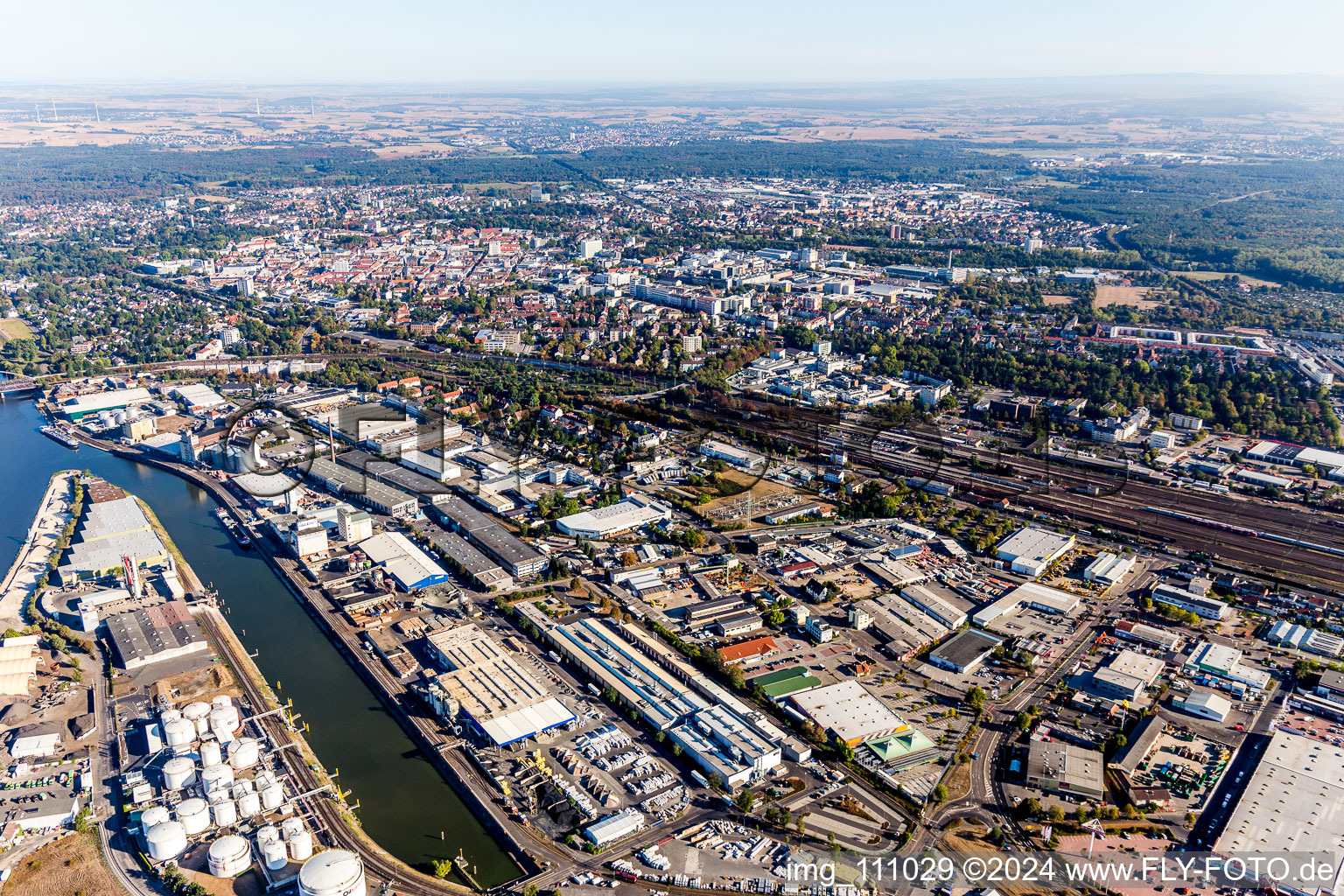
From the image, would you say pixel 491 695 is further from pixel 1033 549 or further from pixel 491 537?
pixel 1033 549

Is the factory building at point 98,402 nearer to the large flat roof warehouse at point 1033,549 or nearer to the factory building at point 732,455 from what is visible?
the factory building at point 732,455

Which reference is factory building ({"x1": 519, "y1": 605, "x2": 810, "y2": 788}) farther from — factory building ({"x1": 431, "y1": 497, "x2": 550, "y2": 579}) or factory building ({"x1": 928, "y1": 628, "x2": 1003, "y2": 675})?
factory building ({"x1": 928, "y1": 628, "x2": 1003, "y2": 675})

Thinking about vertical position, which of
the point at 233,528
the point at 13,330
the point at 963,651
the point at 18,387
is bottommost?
the point at 963,651

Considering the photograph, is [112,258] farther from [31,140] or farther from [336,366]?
[31,140]

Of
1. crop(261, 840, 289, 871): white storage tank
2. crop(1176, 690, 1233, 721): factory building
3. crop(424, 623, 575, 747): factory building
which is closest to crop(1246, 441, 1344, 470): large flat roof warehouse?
crop(1176, 690, 1233, 721): factory building

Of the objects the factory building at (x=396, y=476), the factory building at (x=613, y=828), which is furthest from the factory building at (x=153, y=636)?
the factory building at (x=613, y=828)

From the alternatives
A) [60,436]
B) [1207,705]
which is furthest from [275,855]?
[60,436]
